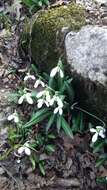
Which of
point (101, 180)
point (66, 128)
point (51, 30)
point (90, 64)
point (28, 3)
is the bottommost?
point (101, 180)

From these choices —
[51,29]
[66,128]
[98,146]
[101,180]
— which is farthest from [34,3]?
[101,180]

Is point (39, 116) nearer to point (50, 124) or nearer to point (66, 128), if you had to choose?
point (50, 124)

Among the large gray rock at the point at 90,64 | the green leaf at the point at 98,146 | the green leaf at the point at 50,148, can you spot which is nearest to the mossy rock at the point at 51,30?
the large gray rock at the point at 90,64

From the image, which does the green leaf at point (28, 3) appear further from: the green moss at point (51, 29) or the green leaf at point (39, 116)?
the green leaf at point (39, 116)

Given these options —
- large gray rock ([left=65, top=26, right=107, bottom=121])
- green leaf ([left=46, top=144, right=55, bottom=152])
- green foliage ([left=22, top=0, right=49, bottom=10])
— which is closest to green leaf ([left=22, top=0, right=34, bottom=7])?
green foliage ([left=22, top=0, right=49, bottom=10])

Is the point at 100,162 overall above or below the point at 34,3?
below

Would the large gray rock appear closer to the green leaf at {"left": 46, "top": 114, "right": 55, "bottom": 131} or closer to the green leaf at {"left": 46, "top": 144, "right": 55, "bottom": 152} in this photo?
the green leaf at {"left": 46, "top": 114, "right": 55, "bottom": 131}

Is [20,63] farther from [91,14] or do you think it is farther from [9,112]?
[91,14]
